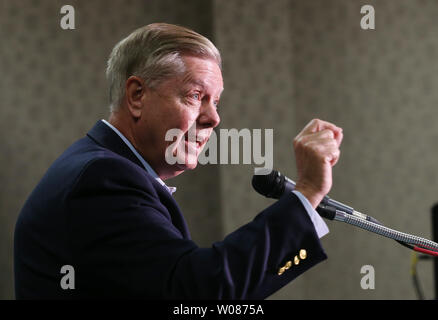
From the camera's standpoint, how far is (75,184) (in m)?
0.88

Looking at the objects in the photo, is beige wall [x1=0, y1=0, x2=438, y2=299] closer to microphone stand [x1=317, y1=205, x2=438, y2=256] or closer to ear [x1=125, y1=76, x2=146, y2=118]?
ear [x1=125, y1=76, x2=146, y2=118]

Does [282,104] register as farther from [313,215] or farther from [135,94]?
[313,215]

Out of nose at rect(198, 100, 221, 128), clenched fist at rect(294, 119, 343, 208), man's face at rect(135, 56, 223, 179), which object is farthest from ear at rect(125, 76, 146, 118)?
clenched fist at rect(294, 119, 343, 208)

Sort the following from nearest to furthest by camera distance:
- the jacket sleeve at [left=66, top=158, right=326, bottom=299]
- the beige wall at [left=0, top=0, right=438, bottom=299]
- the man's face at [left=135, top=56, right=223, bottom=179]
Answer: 1. the jacket sleeve at [left=66, top=158, right=326, bottom=299]
2. the man's face at [left=135, top=56, right=223, bottom=179]
3. the beige wall at [left=0, top=0, right=438, bottom=299]

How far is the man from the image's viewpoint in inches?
32.1

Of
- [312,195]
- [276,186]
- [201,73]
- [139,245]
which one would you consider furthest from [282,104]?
[139,245]

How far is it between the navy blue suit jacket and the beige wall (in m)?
2.42

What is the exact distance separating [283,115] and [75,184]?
266 cm

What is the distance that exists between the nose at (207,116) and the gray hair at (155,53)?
0.09 metres

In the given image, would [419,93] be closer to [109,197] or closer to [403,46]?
[403,46]

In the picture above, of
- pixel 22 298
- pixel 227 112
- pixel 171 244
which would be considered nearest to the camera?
pixel 171 244

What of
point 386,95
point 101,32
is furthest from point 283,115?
point 101,32

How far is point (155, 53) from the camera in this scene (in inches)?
43.3

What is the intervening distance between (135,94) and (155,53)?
98mm
